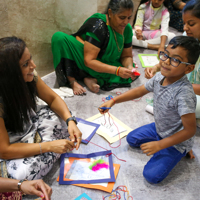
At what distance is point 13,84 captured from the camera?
1.02 m

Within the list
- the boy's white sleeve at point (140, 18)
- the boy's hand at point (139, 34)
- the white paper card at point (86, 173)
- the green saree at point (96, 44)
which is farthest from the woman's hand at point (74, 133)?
the boy's white sleeve at point (140, 18)

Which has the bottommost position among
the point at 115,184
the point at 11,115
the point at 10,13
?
the point at 115,184

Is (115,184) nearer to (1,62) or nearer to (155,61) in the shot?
(1,62)

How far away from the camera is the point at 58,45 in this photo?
203cm

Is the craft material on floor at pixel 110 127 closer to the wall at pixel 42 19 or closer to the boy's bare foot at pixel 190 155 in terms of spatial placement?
the boy's bare foot at pixel 190 155

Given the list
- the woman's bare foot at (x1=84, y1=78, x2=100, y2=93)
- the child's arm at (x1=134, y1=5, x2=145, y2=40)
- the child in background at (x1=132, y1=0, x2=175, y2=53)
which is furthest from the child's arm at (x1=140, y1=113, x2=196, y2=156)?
the child's arm at (x1=134, y1=5, x2=145, y2=40)

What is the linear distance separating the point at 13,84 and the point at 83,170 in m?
0.74

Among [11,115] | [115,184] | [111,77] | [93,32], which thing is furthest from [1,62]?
[111,77]

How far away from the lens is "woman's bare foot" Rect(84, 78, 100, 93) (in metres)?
2.06

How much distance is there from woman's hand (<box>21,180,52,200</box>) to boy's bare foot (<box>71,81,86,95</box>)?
3.89 feet

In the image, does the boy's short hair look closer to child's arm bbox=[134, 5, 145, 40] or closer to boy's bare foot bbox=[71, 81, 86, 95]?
boy's bare foot bbox=[71, 81, 86, 95]

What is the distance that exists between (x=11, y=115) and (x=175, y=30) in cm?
346

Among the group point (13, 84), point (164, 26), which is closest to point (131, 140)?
point (13, 84)

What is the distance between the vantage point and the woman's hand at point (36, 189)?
96cm
